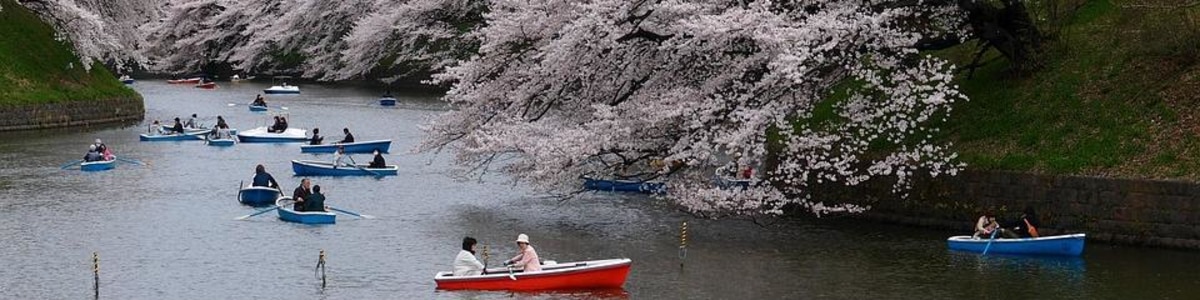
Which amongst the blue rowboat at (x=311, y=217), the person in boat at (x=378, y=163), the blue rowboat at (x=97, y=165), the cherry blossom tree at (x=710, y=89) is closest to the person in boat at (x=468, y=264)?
the cherry blossom tree at (x=710, y=89)

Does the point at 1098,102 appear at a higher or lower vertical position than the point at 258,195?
higher

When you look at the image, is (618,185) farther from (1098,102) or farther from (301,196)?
(1098,102)

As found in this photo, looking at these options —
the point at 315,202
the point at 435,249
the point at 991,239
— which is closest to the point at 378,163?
the point at 315,202

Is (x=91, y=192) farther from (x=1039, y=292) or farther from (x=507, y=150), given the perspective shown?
(x=1039, y=292)

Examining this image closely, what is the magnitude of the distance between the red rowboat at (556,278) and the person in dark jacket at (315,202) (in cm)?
1097

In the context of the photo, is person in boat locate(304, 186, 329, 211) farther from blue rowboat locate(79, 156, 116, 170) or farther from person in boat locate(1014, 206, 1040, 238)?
person in boat locate(1014, 206, 1040, 238)

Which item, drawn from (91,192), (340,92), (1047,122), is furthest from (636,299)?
(340,92)

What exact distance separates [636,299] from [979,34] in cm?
1373

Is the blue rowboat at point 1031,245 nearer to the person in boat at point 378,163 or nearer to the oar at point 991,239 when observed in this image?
the oar at point 991,239

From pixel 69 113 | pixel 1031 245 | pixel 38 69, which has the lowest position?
pixel 1031 245

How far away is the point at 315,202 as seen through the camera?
39906 millimetres

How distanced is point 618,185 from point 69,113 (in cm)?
3466

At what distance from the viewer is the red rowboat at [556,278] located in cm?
2902

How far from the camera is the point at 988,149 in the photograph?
37.2 meters
